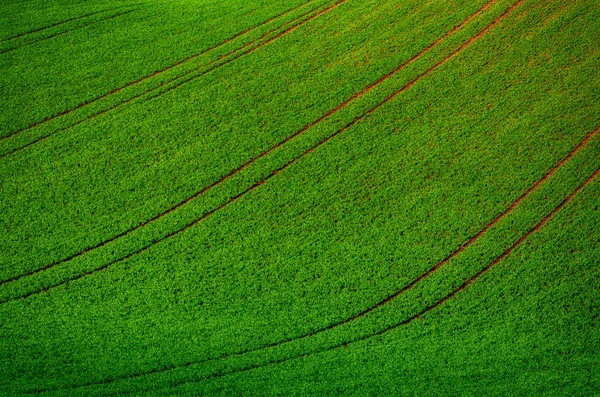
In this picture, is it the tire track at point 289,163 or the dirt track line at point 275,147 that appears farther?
the dirt track line at point 275,147

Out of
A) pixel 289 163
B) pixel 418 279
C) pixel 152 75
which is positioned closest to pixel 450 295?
pixel 418 279

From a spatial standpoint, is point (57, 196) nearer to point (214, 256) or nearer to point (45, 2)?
point (214, 256)

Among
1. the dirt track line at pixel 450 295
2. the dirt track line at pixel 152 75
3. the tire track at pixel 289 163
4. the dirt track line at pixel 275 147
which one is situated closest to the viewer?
the dirt track line at pixel 450 295

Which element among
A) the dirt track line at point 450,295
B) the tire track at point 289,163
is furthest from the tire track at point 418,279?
the tire track at point 289,163

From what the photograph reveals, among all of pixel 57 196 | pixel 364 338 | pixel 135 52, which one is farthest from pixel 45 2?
pixel 364 338

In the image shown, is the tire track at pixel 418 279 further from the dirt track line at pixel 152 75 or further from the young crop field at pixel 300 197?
the dirt track line at pixel 152 75

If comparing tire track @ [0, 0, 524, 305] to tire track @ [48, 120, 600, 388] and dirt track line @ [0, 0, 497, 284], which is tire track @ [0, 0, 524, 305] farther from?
tire track @ [48, 120, 600, 388]

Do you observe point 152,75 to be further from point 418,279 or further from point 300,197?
point 418,279

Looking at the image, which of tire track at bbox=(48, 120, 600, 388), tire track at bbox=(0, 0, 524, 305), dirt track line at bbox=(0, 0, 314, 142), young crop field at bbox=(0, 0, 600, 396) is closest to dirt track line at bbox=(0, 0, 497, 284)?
young crop field at bbox=(0, 0, 600, 396)

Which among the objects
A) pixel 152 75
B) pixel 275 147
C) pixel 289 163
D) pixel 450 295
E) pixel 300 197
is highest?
pixel 152 75
